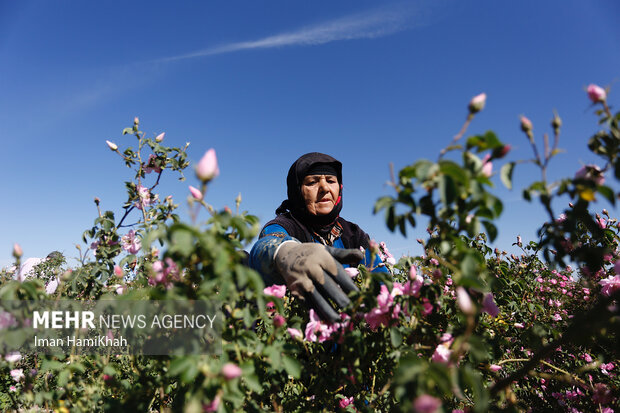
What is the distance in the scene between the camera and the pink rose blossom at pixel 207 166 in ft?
2.75

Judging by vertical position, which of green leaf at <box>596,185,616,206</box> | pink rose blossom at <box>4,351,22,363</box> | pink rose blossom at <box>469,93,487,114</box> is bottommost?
green leaf at <box>596,185,616,206</box>

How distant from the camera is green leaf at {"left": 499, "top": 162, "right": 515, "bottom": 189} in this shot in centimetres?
85

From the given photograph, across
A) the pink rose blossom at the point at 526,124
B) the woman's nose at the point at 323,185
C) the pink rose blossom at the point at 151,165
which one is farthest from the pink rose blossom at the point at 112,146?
the pink rose blossom at the point at 526,124

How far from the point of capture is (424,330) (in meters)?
1.05

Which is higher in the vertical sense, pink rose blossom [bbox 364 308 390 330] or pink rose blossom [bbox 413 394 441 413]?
pink rose blossom [bbox 364 308 390 330]

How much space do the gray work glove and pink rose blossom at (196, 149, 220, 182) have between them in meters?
0.67

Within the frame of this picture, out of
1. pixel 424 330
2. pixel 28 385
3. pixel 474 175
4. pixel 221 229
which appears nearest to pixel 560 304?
pixel 424 330

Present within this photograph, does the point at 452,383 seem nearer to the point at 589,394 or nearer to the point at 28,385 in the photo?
the point at 28,385

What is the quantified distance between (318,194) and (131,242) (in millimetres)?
1559

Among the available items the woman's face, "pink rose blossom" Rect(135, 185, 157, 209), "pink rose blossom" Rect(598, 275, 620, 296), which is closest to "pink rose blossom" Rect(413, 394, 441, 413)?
"pink rose blossom" Rect(598, 275, 620, 296)

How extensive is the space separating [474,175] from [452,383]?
0.46 meters

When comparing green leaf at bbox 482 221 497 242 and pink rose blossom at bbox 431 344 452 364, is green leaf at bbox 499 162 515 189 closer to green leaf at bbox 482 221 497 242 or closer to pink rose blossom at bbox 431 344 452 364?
green leaf at bbox 482 221 497 242

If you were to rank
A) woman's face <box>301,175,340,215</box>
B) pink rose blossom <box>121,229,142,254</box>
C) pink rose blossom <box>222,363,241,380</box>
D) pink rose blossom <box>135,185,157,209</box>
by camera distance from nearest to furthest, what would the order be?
1. pink rose blossom <box>222,363,241,380</box>
2. pink rose blossom <box>121,229,142,254</box>
3. pink rose blossom <box>135,185,157,209</box>
4. woman's face <box>301,175,340,215</box>

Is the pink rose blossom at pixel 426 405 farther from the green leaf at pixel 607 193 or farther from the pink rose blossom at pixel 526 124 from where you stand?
the pink rose blossom at pixel 526 124
